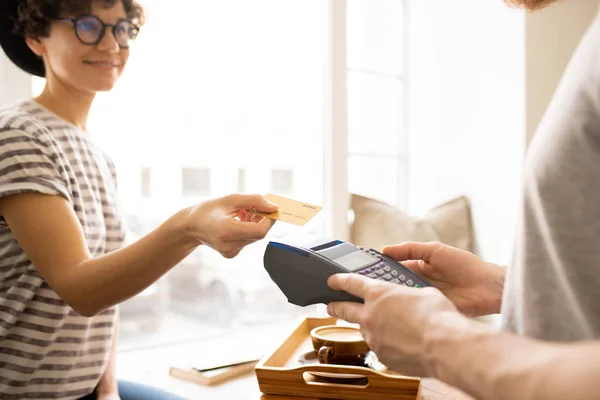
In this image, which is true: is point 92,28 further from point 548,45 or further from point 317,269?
point 548,45

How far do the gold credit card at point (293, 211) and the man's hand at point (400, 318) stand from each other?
0.17 m

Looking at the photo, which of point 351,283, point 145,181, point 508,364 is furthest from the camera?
point 145,181

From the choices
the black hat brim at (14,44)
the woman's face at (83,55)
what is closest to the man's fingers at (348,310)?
the woman's face at (83,55)

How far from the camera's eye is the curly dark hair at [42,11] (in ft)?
3.25

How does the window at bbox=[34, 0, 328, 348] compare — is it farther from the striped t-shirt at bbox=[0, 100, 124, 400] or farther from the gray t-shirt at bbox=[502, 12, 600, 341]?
the gray t-shirt at bbox=[502, 12, 600, 341]

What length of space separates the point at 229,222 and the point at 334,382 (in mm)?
312

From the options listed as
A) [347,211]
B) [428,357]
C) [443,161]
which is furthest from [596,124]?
[443,161]

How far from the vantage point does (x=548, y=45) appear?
1991 mm

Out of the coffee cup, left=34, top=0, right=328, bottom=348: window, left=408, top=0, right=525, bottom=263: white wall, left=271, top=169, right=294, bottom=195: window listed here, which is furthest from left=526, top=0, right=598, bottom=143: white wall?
the coffee cup

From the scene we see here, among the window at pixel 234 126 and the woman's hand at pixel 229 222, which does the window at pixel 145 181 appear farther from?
the woman's hand at pixel 229 222

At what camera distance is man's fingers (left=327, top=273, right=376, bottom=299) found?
0.66 meters

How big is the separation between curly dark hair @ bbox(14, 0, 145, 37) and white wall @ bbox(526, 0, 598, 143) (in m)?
1.49

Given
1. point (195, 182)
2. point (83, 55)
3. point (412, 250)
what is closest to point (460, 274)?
point (412, 250)

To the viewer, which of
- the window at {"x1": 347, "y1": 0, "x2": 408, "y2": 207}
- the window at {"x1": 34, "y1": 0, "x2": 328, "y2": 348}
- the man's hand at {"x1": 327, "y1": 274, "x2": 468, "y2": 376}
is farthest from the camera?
the window at {"x1": 347, "y1": 0, "x2": 408, "y2": 207}
